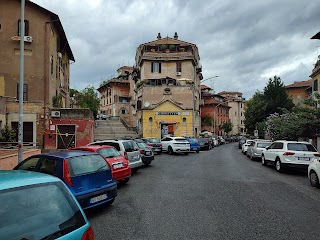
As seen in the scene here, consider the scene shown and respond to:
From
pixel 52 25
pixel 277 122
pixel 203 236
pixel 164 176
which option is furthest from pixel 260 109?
pixel 203 236

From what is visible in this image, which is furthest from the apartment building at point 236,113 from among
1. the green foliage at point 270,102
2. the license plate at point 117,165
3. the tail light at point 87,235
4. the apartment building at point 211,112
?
the tail light at point 87,235

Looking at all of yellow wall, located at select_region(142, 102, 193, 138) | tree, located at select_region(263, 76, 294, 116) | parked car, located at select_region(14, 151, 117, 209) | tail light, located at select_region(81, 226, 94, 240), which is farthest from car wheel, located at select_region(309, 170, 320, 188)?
tree, located at select_region(263, 76, 294, 116)

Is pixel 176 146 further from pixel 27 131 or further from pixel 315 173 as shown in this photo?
pixel 315 173

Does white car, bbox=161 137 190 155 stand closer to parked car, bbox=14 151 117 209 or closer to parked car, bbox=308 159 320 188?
parked car, bbox=308 159 320 188

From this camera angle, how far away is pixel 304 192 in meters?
9.56

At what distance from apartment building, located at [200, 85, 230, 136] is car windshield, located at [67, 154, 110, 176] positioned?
59706 mm

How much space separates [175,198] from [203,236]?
10.1ft

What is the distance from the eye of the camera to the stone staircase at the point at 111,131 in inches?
1452

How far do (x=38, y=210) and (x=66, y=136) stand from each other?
82.7 ft

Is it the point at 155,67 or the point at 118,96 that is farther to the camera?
the point at 118,96

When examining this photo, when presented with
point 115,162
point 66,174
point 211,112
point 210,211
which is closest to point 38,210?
point 66,174

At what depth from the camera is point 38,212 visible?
307cm

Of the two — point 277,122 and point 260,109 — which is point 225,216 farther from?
point 260,109

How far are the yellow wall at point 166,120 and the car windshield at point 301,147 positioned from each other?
29.8 metres
